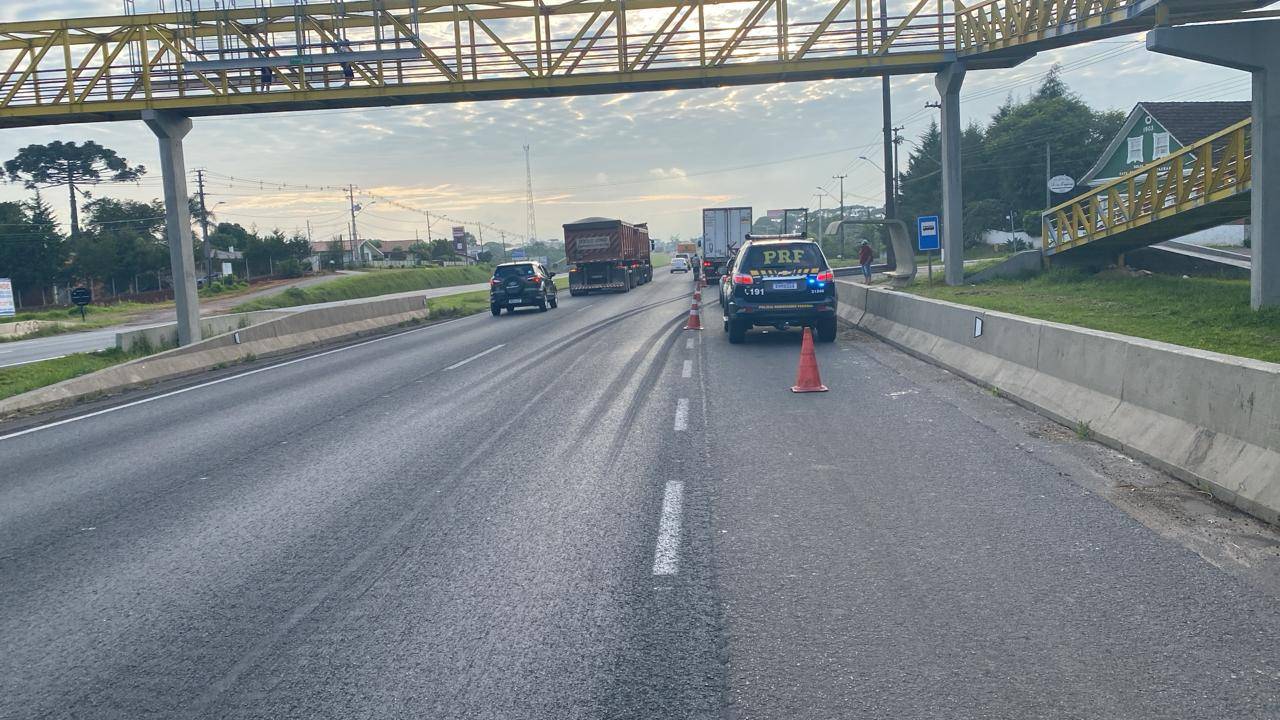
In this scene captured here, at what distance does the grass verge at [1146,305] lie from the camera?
13.1 m

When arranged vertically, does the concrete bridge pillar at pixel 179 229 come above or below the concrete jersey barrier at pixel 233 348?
above

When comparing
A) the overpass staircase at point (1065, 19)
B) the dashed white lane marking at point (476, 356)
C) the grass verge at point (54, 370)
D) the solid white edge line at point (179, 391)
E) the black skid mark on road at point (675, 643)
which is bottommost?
the black skid mark on road at point (675, 643)

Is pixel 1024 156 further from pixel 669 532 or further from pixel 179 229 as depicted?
pixel 669 532

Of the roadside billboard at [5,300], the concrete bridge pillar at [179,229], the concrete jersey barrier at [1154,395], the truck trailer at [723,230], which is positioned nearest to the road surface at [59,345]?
the concrete bridge pillar at [179,229]

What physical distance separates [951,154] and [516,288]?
14.8 meters

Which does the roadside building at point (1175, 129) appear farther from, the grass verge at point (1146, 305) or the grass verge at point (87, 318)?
the grass verge at point (87, 318)

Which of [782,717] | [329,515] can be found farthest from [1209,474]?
[329,515]

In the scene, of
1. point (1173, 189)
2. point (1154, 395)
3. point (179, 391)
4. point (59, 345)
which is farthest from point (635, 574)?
point (59, 345)

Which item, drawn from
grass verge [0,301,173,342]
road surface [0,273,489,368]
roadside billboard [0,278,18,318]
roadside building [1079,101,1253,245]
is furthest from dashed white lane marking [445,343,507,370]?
roadside building [1079,101,1253,245]

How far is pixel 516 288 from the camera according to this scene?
33.4 metres

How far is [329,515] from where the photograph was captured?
711cm

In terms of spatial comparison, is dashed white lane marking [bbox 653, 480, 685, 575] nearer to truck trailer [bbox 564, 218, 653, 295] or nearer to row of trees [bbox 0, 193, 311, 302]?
truck trailer [bbox 564, 218, 653, 295]

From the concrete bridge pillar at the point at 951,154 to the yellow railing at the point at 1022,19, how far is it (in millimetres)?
712

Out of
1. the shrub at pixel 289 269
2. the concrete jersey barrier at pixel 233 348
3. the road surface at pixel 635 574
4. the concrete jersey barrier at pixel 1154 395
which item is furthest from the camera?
the shrub at pixel 289 269
